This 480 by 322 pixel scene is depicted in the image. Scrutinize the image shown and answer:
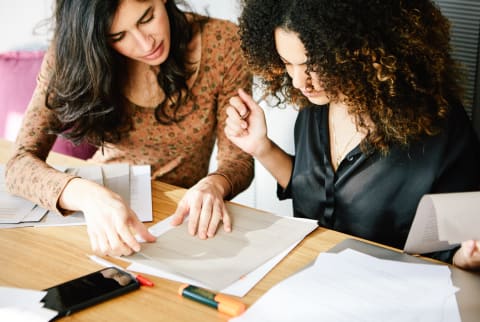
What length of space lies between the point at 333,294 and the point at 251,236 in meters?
0.24

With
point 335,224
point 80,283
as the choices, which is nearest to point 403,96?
point 335,224

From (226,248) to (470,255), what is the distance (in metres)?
0.43

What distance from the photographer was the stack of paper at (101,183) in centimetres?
114

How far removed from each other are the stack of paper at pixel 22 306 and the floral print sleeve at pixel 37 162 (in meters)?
0.30

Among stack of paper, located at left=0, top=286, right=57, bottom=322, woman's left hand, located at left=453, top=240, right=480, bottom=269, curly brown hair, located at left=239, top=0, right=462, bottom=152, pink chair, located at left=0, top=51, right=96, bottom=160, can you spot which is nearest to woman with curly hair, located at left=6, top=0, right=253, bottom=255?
stack of paper, located at left=0, top=286, right=57, bottom=322

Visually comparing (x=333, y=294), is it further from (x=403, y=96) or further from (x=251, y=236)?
(x=403, y=96)

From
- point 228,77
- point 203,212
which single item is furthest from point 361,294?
point 228,77

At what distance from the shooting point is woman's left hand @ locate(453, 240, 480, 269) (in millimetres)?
900

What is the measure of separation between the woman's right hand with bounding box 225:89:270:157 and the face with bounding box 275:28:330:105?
0.58 feet

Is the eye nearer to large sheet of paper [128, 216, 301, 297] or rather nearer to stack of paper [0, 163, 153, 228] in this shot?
stack of paper [0, 163, 153, 228]

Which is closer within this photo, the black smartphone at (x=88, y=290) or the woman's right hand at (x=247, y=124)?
the black smartphone at (x=88, y=290)

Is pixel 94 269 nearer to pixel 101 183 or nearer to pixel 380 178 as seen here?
pixel 101 183

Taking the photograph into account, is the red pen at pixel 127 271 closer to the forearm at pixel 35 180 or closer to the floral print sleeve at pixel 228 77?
the forearm at pixel 35 180

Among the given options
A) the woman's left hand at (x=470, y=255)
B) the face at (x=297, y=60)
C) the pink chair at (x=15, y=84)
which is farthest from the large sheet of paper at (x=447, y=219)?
the pink chair at (x=15, y=84)
